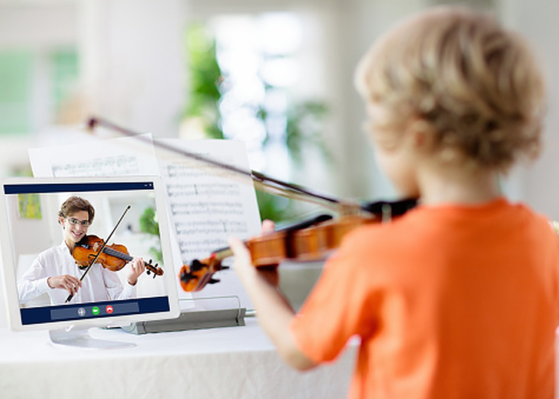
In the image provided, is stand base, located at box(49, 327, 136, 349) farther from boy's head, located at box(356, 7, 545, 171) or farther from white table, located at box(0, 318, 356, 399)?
boy's head, located at box(356, 7, 545, 171)

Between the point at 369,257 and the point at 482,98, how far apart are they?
0.69ft

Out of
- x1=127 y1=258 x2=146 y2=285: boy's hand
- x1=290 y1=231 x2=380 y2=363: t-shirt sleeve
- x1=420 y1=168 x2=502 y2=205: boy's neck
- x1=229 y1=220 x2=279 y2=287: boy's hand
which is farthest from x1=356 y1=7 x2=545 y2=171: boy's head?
x1=127 y1=258 x2=146 y2=285: boy's hand

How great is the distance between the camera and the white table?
124cm

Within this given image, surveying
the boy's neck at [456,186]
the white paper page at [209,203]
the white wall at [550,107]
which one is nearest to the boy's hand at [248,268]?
the boy's neck at [456,186]

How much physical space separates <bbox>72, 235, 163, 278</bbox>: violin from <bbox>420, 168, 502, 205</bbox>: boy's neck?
71 centimetres

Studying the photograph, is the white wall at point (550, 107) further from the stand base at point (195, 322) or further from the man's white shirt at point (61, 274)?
the man's white shirt at point (61, 274)

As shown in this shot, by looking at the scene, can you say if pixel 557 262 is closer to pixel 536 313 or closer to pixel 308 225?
pixel 536 313

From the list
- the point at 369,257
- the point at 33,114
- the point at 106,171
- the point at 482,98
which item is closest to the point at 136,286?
the point at 106,171

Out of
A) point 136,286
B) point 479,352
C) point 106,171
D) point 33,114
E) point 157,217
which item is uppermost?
point 33,114

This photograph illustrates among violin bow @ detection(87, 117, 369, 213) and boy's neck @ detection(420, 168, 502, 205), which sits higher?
violin bow @ detection(87, 117, 369, 213)

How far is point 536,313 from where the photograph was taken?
2.98 ft

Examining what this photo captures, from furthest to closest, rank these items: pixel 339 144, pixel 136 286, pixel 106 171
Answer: pixel 339 144, pixel 106 171, pixel 136 286

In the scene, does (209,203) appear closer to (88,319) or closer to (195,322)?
(195,322)

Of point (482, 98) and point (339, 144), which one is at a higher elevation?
point (339, 144)
